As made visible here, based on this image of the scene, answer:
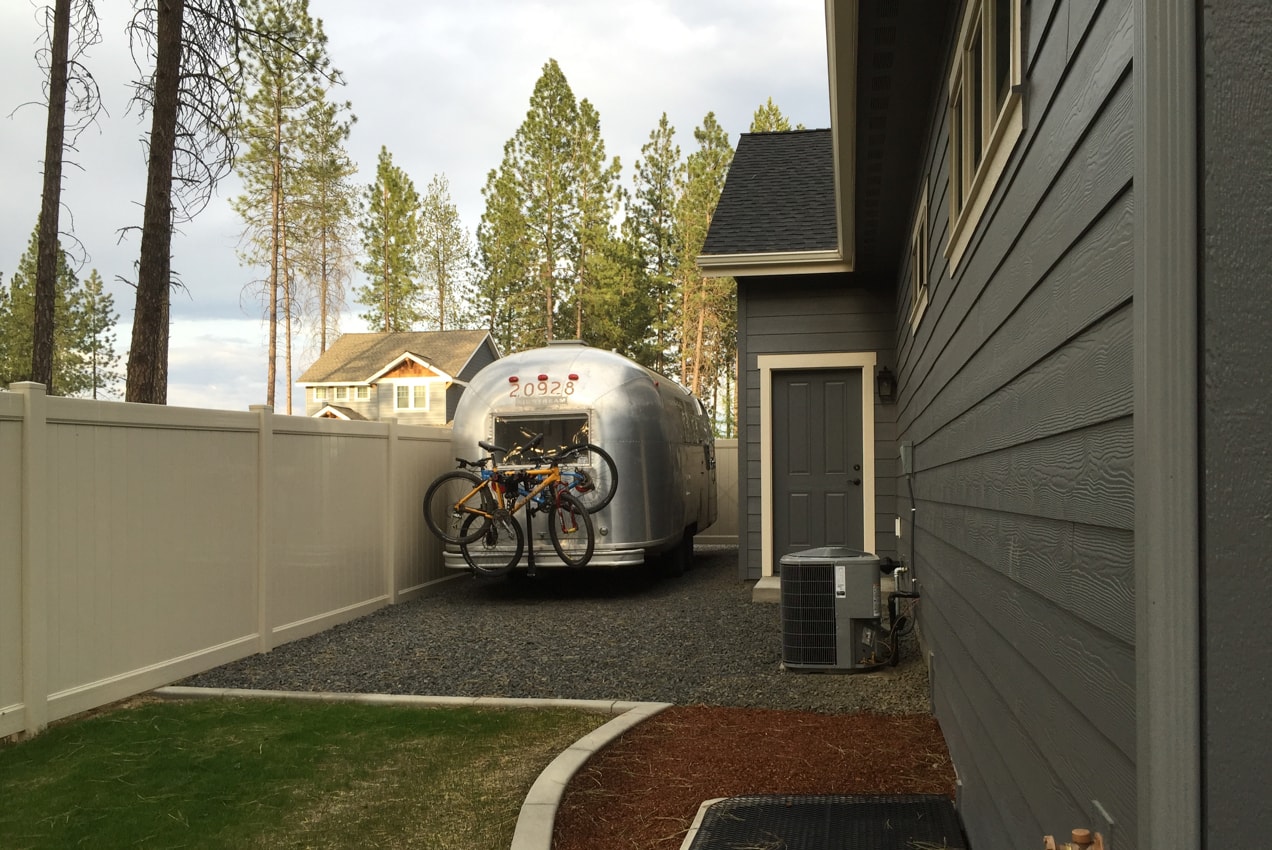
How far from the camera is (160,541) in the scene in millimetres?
6582

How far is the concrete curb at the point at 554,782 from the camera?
3944 mm

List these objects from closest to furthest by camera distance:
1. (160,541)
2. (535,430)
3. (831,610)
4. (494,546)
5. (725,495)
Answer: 1. (160,541)
2. (831,610)
3. (494,546)
4. (535,430)
5. (725,495)

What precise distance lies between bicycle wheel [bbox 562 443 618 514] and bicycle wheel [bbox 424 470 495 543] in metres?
0.87

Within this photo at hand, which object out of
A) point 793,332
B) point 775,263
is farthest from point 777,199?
point 793,332

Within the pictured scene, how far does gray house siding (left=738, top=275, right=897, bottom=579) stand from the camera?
35.7ft

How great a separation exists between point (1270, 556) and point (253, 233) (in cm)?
3516

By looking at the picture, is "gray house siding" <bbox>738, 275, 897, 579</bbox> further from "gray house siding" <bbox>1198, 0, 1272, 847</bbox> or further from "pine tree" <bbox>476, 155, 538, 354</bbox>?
"pine tree" <bbox>476, 155, 538, 354</bbox>

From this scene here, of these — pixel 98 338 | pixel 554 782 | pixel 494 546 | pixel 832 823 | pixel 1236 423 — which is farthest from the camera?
pixel 98 338

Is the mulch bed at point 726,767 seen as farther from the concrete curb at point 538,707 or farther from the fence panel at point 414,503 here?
the fence panel at point 414,503

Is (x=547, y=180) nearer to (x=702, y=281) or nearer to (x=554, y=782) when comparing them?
(x=702, y=281)

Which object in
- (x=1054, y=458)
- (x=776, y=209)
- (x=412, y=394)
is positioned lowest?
(x=1054, y=458)

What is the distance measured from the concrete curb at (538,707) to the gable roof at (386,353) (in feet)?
99.3

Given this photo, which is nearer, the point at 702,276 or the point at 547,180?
the point at 547,180

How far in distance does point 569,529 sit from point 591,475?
23.7 inches
